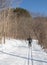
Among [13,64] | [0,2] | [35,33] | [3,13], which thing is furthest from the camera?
[35,33]

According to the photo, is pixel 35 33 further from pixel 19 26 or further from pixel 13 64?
pixel 13 64

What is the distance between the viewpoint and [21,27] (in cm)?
1853

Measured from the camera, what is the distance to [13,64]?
6.22 metres

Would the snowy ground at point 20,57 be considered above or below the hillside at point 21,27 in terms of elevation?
below

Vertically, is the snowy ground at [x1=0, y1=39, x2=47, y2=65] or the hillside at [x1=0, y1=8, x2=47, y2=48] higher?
the hillside at [x1=0, y1=8, x2=47, y2=48]

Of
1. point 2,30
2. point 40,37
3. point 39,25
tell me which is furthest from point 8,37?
point 39,25

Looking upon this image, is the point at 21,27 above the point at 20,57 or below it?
above

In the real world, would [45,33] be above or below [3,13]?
below

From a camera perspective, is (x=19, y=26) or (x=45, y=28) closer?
(x=45, y=28)

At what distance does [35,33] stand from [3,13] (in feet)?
12.5

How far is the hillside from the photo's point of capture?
48.9 feet

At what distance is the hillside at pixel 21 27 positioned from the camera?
14891 millimetres

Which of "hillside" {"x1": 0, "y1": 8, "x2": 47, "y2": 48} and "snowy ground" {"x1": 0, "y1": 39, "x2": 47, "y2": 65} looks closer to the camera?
"snowy ground" {"x1": 0, "y1": 39, "x2": 47, "y2": 65}

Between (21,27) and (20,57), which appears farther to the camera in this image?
(21,27)
